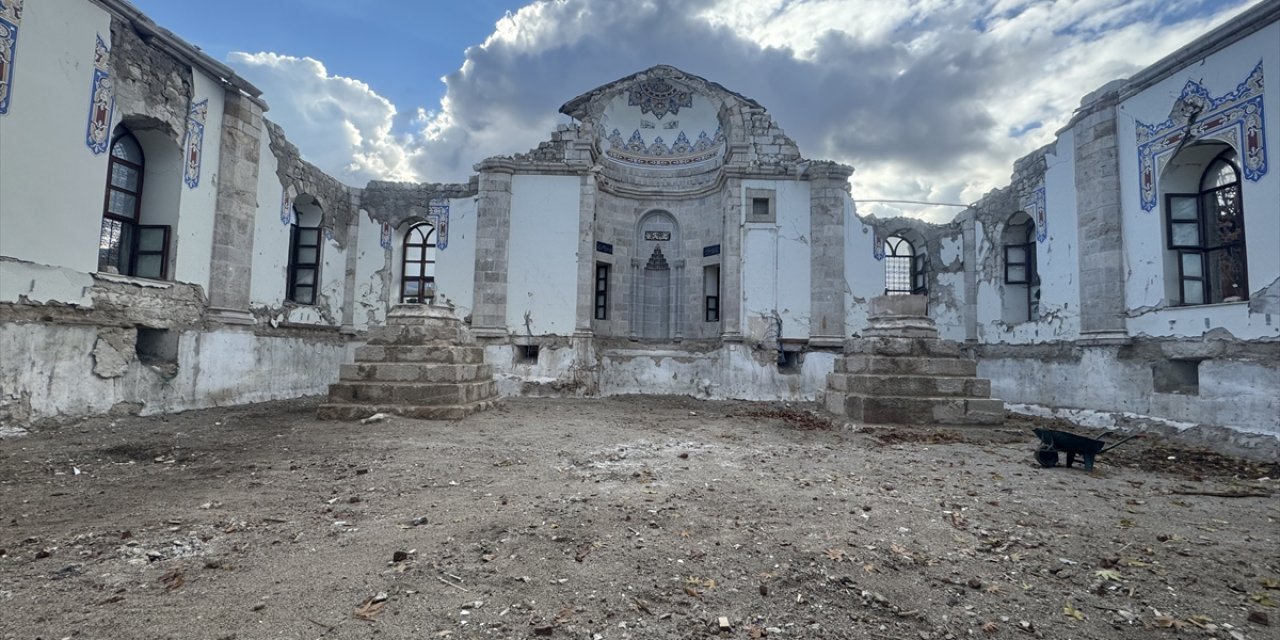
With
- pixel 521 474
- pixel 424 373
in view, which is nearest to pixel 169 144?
pixel 424 373

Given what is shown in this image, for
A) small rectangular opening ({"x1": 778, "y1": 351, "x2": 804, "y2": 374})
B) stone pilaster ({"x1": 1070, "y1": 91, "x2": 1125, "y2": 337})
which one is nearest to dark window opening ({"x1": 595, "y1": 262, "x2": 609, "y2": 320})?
small rectangular opening ({"x1": 778, "y1": 351, "x2": 804, "y2": 374})

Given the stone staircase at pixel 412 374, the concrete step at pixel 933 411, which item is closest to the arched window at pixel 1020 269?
the concrete step at pixel 933 411

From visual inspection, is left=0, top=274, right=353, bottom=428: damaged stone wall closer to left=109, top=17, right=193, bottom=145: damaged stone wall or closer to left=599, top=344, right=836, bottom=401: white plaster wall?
left=109, top=17, right=193, bottom=145: damaged stone wall

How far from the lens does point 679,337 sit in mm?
15555

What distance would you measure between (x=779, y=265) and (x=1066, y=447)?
869 centimetres

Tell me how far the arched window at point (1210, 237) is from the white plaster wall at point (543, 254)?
448 inches

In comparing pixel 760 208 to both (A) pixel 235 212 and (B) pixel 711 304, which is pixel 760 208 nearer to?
(B) pixel 711 304

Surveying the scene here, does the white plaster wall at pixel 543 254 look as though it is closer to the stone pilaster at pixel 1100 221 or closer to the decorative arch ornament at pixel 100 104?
the decorative arch ornament at pixel 100 104

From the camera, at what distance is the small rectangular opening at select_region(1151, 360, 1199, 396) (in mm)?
8172

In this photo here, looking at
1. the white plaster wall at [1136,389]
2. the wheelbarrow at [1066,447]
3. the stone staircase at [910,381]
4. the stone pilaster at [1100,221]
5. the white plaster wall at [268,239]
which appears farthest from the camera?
the white plaster wall at [268,239]

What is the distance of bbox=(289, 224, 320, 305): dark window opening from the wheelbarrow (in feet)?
45.6

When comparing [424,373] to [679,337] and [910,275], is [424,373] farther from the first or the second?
[910,275]

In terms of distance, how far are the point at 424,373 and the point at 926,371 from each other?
7.61 metres

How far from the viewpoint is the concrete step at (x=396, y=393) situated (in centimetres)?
814
